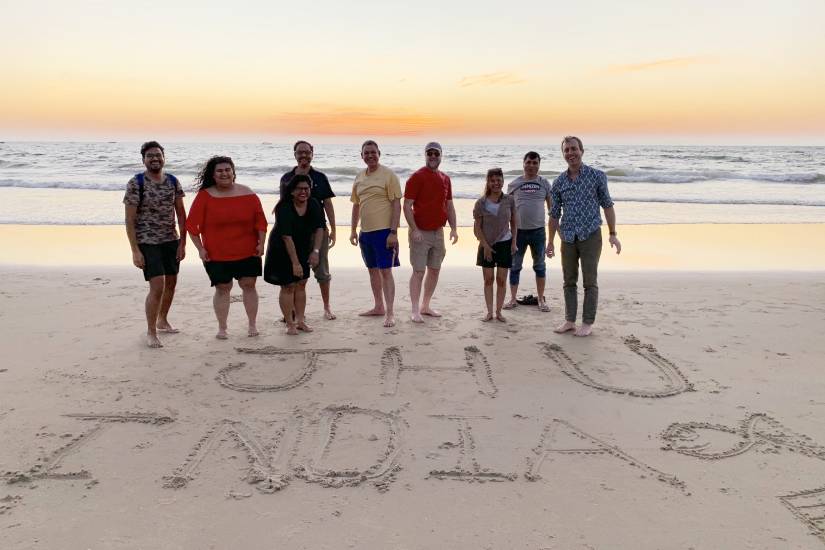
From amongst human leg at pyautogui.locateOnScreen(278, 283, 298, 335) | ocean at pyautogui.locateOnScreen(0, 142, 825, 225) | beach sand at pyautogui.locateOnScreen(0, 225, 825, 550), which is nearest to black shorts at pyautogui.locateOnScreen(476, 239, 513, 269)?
A: beach sand at pyautogui.locateOnScreen(0, 225, 825, 550)

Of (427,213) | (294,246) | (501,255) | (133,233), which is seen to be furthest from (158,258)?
(501,255)

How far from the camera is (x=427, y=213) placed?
18.6ft

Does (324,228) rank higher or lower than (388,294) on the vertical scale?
higher

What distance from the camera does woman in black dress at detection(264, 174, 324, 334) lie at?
17.1ft

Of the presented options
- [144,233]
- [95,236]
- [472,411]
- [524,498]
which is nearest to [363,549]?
[524,498]

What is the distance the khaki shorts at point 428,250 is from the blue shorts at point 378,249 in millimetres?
230

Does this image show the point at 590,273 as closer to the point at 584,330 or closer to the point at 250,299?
the point at 584,330

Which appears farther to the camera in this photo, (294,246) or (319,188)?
(319,188)

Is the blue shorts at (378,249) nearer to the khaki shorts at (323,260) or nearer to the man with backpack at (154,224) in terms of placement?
the khaki shorts at (323,260)

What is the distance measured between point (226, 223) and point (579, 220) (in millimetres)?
3261

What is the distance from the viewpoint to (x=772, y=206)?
15820 millimetres

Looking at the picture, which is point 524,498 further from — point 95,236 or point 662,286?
point 95,236

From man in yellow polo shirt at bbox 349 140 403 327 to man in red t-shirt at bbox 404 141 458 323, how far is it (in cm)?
17

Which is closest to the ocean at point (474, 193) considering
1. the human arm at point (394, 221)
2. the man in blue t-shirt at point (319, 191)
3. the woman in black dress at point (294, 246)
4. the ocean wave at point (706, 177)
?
the ocean wave at point (706, 177)
